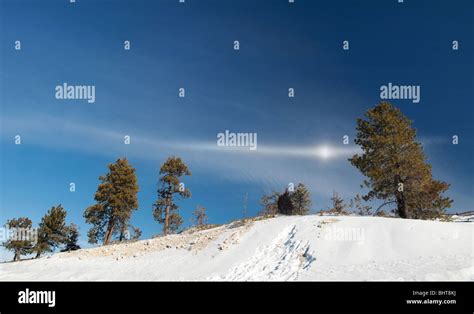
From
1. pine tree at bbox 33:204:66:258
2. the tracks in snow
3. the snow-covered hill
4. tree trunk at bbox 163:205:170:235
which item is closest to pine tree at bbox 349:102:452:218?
the snow-covered hill

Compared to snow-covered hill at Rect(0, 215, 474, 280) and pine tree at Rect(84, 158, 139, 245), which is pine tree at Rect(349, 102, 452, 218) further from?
pine tree at Rect(84, 158, 139, 245)

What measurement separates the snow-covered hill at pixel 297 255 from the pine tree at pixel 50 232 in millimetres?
12233

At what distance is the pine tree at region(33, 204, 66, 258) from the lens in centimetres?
3422

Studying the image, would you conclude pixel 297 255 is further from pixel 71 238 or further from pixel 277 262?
pixel 71 238

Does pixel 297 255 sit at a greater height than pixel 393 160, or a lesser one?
lesser

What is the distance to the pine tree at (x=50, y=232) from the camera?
34219 mm

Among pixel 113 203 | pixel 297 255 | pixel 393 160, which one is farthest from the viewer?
pixel 113 203

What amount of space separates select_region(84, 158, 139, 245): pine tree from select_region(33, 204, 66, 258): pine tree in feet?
18.7

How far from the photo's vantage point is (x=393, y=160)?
22.3m

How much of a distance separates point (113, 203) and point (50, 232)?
9.23 m
